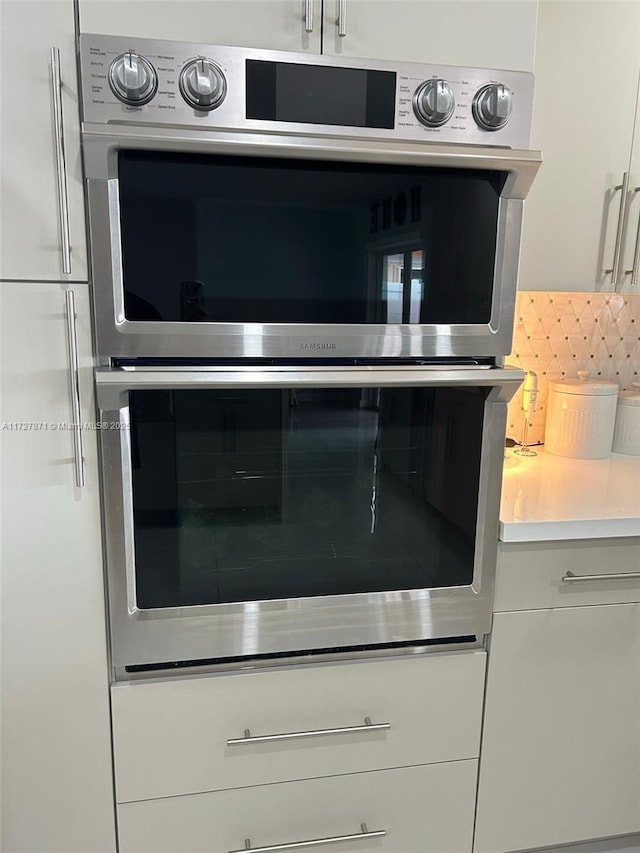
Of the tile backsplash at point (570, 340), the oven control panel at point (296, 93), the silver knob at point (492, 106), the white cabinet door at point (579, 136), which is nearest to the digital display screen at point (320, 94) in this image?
the oven control panel at point (296, 93)

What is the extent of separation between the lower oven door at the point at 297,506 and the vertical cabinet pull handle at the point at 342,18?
21.9 inches

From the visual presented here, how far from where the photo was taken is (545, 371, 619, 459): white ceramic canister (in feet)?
5.57

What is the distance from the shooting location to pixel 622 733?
1387mm

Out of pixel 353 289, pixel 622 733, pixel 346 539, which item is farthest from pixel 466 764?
pixel 353 289

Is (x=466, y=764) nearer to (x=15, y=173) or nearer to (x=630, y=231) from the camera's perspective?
(x=630, y=231)

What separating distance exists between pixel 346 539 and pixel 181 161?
736 mm

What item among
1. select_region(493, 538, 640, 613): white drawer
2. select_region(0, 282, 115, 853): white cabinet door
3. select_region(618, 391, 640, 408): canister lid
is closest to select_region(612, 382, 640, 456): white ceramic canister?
select_region(618, 391, 640, 408): canister lid

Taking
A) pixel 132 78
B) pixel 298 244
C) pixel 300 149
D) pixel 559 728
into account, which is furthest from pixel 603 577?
pixel 132 78

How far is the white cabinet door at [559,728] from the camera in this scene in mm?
1300

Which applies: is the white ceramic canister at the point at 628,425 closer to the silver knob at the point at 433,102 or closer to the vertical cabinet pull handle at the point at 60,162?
the silver knob at the point at 433,102

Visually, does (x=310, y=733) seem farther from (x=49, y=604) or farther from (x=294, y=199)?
(x=294, y=199)

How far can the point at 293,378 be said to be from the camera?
106cm

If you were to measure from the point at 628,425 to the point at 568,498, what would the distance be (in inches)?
21.0

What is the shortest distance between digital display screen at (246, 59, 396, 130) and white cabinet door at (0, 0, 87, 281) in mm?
287
